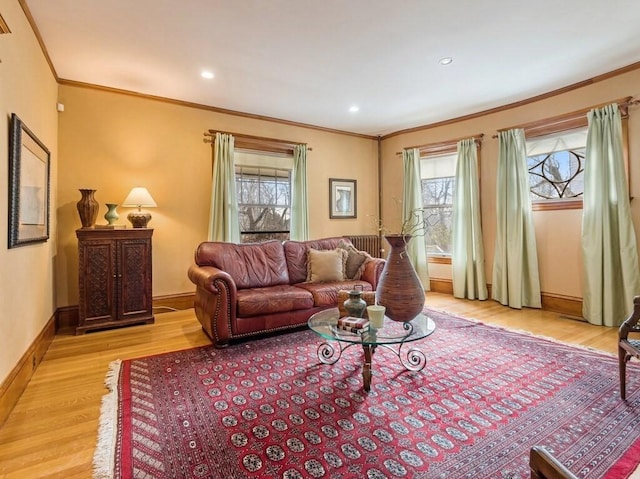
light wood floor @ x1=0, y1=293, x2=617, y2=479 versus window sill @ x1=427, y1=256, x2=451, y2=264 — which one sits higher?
window sill @ x1=427, y1=256, x2=451, y2=264

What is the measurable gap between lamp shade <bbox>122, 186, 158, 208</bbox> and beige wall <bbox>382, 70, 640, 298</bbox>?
13.6 ft

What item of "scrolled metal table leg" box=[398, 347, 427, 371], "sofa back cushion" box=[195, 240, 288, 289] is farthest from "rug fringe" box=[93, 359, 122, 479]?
"scrolled metal table leg" box=[398, 347, 427, 371]

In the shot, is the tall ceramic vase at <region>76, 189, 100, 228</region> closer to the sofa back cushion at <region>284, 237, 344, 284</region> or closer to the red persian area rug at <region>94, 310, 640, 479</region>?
the red persian area rug at <region>94, 310, 640, 479</region>

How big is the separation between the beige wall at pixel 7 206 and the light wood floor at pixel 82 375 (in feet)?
0.93

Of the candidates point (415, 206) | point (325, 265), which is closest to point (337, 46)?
point (325, 265)

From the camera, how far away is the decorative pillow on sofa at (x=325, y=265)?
380cm

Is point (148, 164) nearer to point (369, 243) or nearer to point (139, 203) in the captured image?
point (139, 203)

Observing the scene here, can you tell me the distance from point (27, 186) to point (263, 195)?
2.84m

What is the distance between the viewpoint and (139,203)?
3639mm

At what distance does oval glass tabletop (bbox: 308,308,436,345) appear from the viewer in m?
2.07

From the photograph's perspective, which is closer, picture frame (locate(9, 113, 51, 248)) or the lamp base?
picture frame (locate(9, 113, 51, 248))

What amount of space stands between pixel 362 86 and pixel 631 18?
7.63 ft

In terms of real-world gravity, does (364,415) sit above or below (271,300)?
below

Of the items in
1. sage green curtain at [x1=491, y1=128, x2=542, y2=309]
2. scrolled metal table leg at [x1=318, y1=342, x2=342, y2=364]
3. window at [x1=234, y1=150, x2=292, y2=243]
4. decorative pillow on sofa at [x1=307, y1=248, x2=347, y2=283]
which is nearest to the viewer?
scrolled metal table leg at [x1=318, y1=342, x2=342, y2=364]
